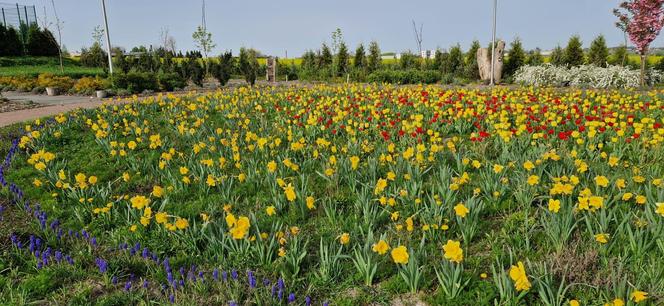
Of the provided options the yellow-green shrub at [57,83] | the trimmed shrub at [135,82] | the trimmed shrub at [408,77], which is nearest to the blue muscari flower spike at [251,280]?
the trimmed shrub at [135,82]

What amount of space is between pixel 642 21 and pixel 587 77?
113 inches

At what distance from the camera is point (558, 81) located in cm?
1803

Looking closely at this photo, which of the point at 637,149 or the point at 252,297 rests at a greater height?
the point at 637,149

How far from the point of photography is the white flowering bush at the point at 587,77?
16.4 meters

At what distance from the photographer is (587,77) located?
17234 mm

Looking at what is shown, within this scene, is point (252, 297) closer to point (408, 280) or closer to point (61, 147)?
point (408, 280)

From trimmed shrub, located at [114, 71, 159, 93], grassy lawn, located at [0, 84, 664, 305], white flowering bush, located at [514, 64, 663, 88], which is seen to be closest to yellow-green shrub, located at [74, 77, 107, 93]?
trimmed shrub, located at [114, 71, 159, 93]

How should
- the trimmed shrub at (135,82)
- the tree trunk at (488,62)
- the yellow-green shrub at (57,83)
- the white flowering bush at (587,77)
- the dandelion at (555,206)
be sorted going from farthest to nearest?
the tree trunk at (488,62) < the yellow-green shrub at (57,83) < the trimmed shrub at (135,82) < the white flowering bush at (587,77) < the dandelion at (555,206)

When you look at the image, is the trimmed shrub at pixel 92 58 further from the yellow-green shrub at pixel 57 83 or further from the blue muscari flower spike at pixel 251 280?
the blue muscari flower spike at pixel 251 280

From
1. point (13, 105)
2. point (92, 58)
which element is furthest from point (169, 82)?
point (92, 58)

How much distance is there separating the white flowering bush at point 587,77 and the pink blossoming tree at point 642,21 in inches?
48.4

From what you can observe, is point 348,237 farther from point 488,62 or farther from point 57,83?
point 488,62

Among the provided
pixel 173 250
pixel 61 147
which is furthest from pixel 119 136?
pixel 173 250

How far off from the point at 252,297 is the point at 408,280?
40.9 inches
